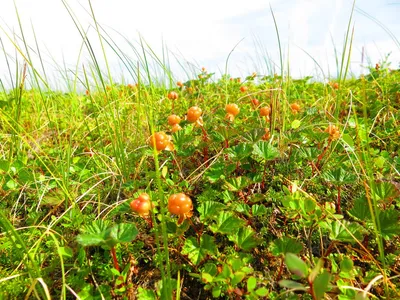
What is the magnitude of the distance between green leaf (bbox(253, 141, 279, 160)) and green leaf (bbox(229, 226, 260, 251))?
1.42 ft

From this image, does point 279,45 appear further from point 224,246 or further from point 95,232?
point 95,232

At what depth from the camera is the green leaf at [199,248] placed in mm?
1205

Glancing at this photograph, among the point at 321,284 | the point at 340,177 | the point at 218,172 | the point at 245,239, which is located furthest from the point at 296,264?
the point at 218,172

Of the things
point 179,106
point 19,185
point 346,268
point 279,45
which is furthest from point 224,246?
point 179,106

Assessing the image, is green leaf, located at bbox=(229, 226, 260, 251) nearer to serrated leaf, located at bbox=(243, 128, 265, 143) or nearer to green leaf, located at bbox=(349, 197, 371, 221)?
green leaf, located at bbox=(349, 197, 371, 221)

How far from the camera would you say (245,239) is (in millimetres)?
1227

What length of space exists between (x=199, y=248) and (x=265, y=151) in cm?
61

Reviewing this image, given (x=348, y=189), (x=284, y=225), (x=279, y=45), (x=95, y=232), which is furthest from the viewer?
(x=279, y=45)

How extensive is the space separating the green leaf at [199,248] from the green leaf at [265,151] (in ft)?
1.70

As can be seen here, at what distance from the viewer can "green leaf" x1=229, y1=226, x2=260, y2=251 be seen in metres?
1.20

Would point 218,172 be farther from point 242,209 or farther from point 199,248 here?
point 199,248

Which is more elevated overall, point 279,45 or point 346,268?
point 279,45

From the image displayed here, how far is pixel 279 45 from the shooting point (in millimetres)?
2219

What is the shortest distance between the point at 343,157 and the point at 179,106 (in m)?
1.81
